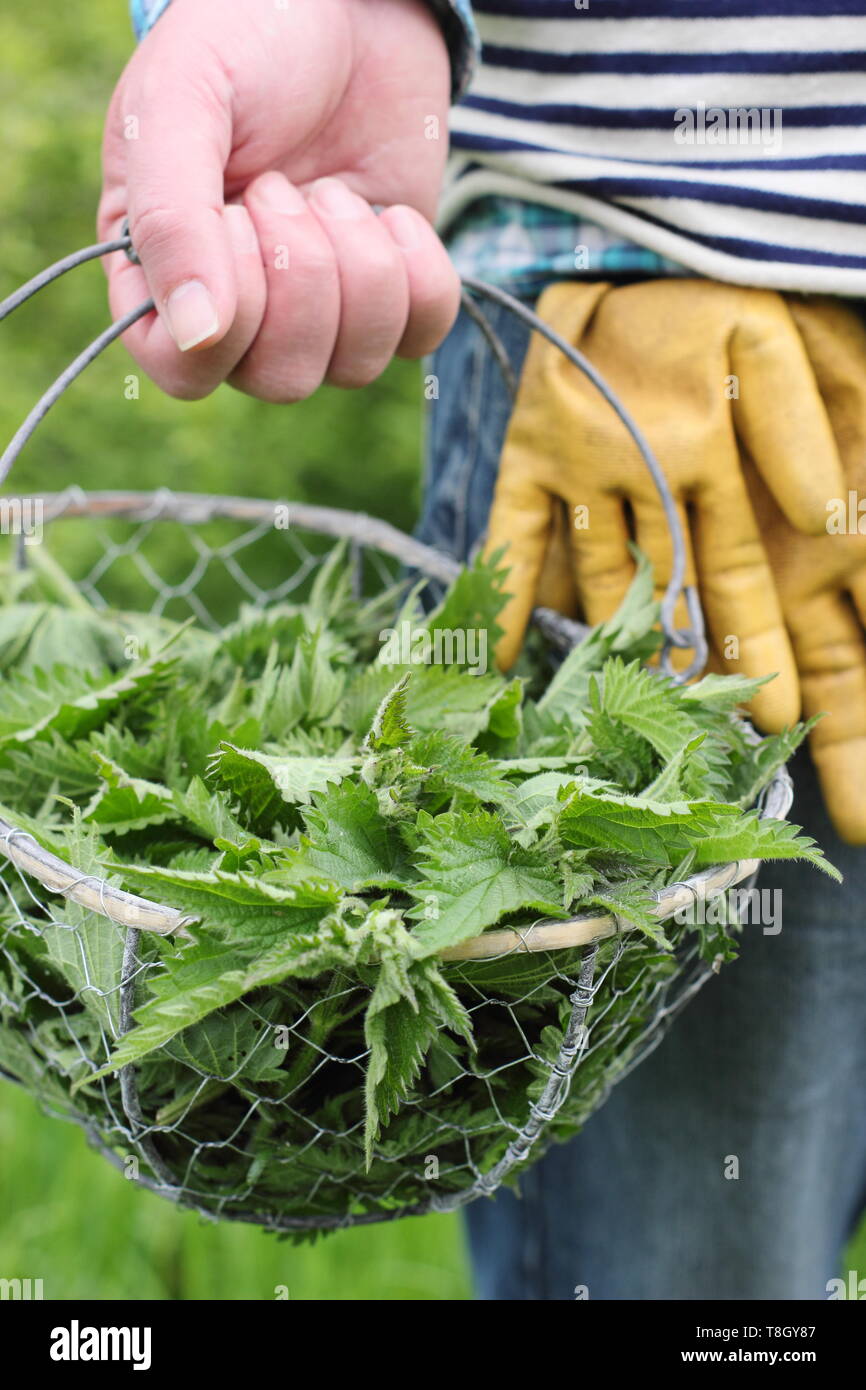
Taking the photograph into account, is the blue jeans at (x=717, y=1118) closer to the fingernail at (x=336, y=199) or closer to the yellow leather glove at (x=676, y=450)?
the yellow leather glove at (x=676, y=450)

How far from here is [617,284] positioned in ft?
3.09

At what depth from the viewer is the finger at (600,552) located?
934 mm

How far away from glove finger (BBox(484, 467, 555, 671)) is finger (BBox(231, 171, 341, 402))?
0.74 feet

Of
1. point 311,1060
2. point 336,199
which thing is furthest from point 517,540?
point 311,1060

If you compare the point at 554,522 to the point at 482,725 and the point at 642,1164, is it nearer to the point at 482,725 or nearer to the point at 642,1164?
the point at 482,725

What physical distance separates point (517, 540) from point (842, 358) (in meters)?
0.27

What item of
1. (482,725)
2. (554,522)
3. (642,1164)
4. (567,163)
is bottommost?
(642,1164)

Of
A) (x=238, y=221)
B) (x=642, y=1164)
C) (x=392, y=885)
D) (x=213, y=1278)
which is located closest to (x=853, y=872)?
(x=642, y=1164)

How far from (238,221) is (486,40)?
338 mm

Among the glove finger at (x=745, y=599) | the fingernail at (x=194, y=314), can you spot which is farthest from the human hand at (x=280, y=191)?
the glove finger at (x=745, y=599)

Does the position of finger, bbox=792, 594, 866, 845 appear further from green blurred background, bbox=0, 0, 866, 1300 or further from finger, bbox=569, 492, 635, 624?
green blurred background, bbox=0, 0, 866, 1300

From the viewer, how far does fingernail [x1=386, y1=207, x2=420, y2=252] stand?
31.3 inches

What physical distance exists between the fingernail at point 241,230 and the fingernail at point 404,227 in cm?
10

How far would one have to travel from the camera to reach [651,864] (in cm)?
66
